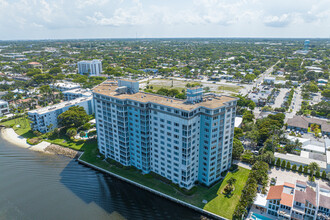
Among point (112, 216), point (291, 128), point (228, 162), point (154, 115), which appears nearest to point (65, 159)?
point (112, 216)

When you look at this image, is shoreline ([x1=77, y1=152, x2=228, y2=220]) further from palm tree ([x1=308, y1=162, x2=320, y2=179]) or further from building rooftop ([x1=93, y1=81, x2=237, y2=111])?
palm tree ([x1=308, y1=162, x2=320, y2=179])

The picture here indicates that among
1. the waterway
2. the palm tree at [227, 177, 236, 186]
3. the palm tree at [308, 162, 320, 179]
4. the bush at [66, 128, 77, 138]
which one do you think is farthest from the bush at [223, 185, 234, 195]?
the bush at [66, 128, 77, 138]

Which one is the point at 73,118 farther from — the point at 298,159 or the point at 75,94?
the point at 298,159

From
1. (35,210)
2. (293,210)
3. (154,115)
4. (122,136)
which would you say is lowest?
(35,210)

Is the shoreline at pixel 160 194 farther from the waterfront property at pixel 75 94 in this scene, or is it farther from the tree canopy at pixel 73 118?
the waterfront property at pixel 75 94

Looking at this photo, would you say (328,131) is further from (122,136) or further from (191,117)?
(122,136)

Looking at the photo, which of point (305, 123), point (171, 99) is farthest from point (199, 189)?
point (305, 123)

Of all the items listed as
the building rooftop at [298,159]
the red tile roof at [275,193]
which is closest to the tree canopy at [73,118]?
the red tile roof at [275,193]
